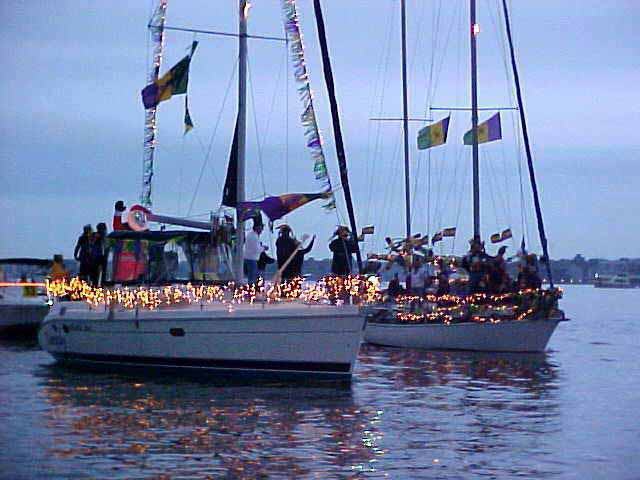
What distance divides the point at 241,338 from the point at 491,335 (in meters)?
10.4

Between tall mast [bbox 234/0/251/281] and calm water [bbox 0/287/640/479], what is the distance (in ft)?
8.88

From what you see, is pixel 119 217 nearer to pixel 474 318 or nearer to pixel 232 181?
pixel 232 181

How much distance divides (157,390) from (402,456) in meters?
6.96

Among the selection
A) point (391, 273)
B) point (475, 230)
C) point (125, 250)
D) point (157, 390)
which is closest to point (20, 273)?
point (391, 273)

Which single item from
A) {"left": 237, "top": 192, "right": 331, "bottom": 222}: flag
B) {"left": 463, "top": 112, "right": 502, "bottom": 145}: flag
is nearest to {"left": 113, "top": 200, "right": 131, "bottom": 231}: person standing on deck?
{"left": 237, "top": 192, "right": 331, "bottom": 222}: flag

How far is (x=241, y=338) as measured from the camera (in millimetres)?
21594

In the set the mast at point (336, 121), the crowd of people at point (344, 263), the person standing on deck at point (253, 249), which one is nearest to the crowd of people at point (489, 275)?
the crowd of people at point (344, 263)

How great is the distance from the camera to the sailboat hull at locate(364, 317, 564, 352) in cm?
3056

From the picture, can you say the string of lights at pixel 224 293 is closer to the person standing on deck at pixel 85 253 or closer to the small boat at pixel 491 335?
the person standing on deck at pixel 85 253

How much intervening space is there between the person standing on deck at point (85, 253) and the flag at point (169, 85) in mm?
2894

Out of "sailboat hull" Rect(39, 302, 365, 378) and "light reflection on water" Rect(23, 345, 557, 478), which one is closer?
"light reflection on water" Rect(23, 345, 557, 478)

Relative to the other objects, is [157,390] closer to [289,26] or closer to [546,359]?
[289,26]

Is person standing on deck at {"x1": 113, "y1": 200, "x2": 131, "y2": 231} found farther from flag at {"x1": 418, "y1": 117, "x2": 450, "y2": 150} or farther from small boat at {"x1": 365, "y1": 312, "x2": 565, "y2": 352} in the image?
flag at {"x1": 418, "y1": 117, "x2": 450, "y2": 150}

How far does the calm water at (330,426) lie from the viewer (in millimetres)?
14031
